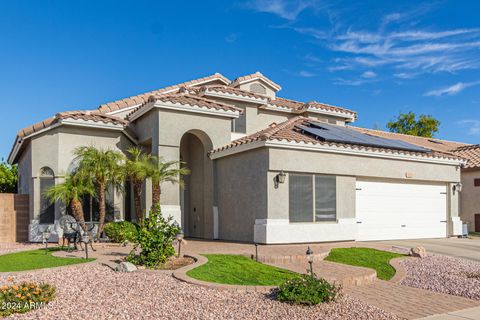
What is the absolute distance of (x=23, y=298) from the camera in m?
7.15

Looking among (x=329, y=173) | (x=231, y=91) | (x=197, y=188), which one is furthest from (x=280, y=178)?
(x=231, y=91)

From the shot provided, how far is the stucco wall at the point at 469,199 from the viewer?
25578 mm

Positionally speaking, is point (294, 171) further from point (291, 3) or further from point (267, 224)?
point (291, 3)

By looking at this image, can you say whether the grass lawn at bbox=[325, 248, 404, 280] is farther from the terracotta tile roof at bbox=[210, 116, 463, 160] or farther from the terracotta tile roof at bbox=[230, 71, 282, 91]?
the terracotta tile roof at bbox=[230, 71, 282, 91]

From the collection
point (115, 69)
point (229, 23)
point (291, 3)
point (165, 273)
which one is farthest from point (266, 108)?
point (165, 273)

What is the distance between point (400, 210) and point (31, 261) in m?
15.3

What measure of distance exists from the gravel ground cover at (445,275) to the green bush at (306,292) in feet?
10.6

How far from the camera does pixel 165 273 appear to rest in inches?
384

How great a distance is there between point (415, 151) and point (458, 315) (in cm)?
1337

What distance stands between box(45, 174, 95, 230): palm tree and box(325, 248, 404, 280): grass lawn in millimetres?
8995

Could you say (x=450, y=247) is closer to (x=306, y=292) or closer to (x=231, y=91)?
(x=306, y=292)

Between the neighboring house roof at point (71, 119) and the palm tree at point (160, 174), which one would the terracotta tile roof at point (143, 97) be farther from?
the palm tree at point (160, 174)

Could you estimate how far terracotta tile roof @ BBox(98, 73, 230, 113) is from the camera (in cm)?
2080

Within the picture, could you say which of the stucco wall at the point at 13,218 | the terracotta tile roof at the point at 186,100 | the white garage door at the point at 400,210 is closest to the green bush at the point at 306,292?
the white garage door at the point at 400,210
